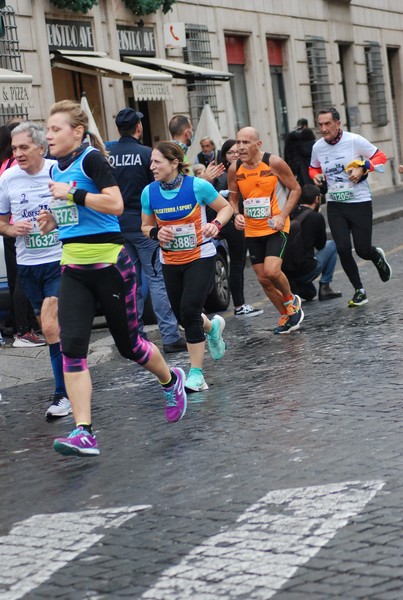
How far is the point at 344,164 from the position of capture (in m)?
12.7

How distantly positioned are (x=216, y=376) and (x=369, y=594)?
16.8 feet

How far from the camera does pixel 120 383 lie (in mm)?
9578

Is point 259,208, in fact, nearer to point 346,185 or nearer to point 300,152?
point 346,185

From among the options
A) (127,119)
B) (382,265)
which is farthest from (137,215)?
(382,265)

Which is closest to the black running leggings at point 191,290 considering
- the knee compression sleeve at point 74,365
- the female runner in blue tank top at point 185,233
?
the female runner in blue tank top at point 185,233

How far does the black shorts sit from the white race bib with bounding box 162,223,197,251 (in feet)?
8.32

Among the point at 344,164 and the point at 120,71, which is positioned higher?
the point at 120,71

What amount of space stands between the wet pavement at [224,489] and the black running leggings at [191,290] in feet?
1.35

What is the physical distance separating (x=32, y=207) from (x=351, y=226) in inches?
194

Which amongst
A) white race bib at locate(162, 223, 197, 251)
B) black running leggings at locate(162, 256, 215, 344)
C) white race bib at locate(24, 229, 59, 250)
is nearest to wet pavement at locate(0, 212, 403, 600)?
black running leggings at locate(162, 256, 215, 344)

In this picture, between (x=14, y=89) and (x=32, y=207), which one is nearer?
(x=32, y=207)

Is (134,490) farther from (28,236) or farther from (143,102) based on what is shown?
(143,102)

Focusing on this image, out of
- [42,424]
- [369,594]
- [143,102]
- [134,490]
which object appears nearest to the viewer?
[369,594]

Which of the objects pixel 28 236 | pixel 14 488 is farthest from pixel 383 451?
pixel 28 236
